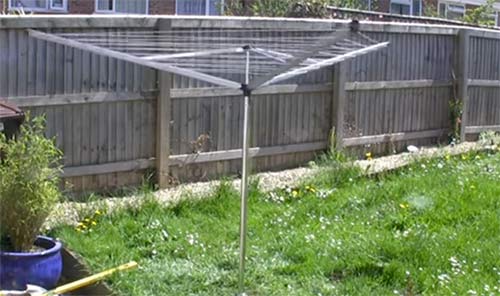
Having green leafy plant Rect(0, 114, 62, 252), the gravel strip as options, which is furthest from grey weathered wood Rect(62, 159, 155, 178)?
green leafy plant Rect(0, 114, 62, 252)

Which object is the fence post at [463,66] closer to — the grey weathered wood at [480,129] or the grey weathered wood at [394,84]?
the grey weathered wood at [394,84]

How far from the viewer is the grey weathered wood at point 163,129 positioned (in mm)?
9117

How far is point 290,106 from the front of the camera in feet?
35.0

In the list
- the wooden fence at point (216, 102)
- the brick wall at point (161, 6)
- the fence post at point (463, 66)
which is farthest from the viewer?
the brick wall at point (161, 6)

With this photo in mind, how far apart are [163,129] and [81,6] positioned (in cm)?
976

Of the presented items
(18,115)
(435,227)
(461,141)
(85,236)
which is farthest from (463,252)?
(461,141)

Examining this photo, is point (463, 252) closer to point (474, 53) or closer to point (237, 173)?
point (237, 173)

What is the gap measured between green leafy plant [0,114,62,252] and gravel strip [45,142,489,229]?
0.87m

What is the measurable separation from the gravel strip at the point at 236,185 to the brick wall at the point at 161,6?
28.2 ft

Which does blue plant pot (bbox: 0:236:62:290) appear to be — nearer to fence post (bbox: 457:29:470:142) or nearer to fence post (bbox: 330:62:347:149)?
fence post (bbox: 330:62:347:149)

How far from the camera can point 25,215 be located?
6258 millimetres

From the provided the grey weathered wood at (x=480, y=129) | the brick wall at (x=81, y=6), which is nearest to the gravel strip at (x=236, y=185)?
the grey weathered wood at (x=480, y=129)

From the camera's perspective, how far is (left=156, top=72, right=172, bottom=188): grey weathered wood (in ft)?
29.9

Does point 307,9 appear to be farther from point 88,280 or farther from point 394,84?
point 88,280
